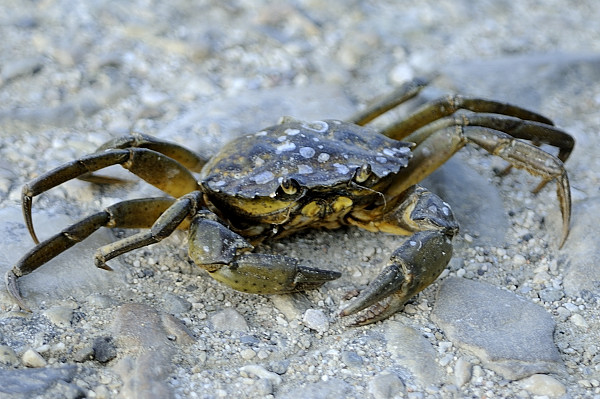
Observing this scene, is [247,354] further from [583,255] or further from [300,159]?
[583,255]

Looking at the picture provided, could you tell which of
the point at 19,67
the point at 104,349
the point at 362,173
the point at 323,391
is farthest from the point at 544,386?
the point at 19,67

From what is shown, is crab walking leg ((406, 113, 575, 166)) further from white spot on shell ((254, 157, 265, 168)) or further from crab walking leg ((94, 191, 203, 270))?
crab walking leg ((94, 191, 203, 270))

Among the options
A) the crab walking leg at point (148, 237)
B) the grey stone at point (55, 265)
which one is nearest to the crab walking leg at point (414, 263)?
the crab walking leg at point (148, 237)

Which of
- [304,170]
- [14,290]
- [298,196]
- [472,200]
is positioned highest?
[304,170]

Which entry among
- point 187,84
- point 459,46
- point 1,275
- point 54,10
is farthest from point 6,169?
point 459,46

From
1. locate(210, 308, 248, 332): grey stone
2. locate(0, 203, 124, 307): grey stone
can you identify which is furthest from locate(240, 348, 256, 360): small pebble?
locate(0, 203, 124, 307): grey stone
